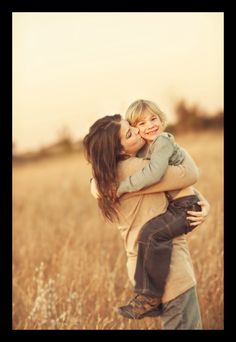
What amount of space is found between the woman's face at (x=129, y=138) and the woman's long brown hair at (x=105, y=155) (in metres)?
0.02

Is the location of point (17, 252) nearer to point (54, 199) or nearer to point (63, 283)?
point (63, 283)

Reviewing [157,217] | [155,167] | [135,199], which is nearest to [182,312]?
[157,217]

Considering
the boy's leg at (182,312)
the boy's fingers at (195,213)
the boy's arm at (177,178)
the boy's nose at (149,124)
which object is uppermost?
the boy's nose at (149,124)

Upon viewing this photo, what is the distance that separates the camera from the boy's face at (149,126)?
363 centimetres

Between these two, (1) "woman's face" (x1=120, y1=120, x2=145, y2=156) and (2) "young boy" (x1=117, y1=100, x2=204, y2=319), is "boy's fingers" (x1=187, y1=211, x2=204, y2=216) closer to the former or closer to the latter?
(2) "young boy" (x1=117, y1=100, x2=204, y2=319)

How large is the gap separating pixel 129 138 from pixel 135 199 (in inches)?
12.9

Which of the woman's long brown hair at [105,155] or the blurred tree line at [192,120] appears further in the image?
the blurred tree line at [192,120]

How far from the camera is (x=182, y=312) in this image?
11.8ft

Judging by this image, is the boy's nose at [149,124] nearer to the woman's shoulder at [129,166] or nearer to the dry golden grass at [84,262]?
the woman's shoulder at [129,166]

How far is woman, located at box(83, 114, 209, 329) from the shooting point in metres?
3.59

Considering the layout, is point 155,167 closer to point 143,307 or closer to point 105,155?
point 105,155

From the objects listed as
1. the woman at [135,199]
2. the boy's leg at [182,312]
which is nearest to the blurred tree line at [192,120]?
the woman at [135,199]
